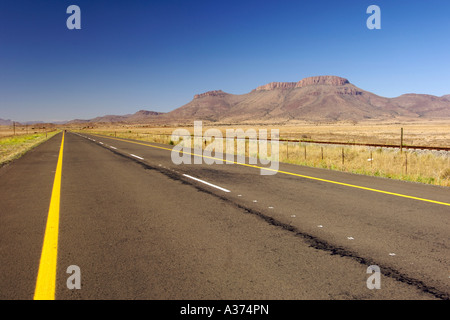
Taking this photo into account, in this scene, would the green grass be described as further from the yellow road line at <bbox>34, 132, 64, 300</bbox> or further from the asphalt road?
the yellow road line at <bbox>34, 132, 64, 300</bbox>

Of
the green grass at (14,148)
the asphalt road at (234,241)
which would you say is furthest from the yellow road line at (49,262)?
the green grass at (14,148)

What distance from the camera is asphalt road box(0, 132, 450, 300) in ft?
10.7

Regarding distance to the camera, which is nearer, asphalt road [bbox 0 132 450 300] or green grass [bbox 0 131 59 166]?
asphalt road [bbox 0 132 450 300]

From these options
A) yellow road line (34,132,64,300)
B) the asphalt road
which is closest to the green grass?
the asphalt road

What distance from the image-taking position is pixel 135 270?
11.9 feet

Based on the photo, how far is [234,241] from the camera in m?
4.56

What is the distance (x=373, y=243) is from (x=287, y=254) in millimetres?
1315

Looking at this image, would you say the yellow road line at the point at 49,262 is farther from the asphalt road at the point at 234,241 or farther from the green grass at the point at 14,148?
the green grass at the point at 14,148

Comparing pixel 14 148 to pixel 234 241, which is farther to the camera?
pixel 14 148

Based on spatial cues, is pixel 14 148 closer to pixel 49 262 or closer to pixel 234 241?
pixel 49 262

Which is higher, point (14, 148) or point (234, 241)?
point (14, 148)

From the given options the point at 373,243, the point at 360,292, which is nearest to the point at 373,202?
the point at 373,243

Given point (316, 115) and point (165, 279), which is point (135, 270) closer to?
point (165, 279)

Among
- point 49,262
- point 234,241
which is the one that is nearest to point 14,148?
point 49,262
